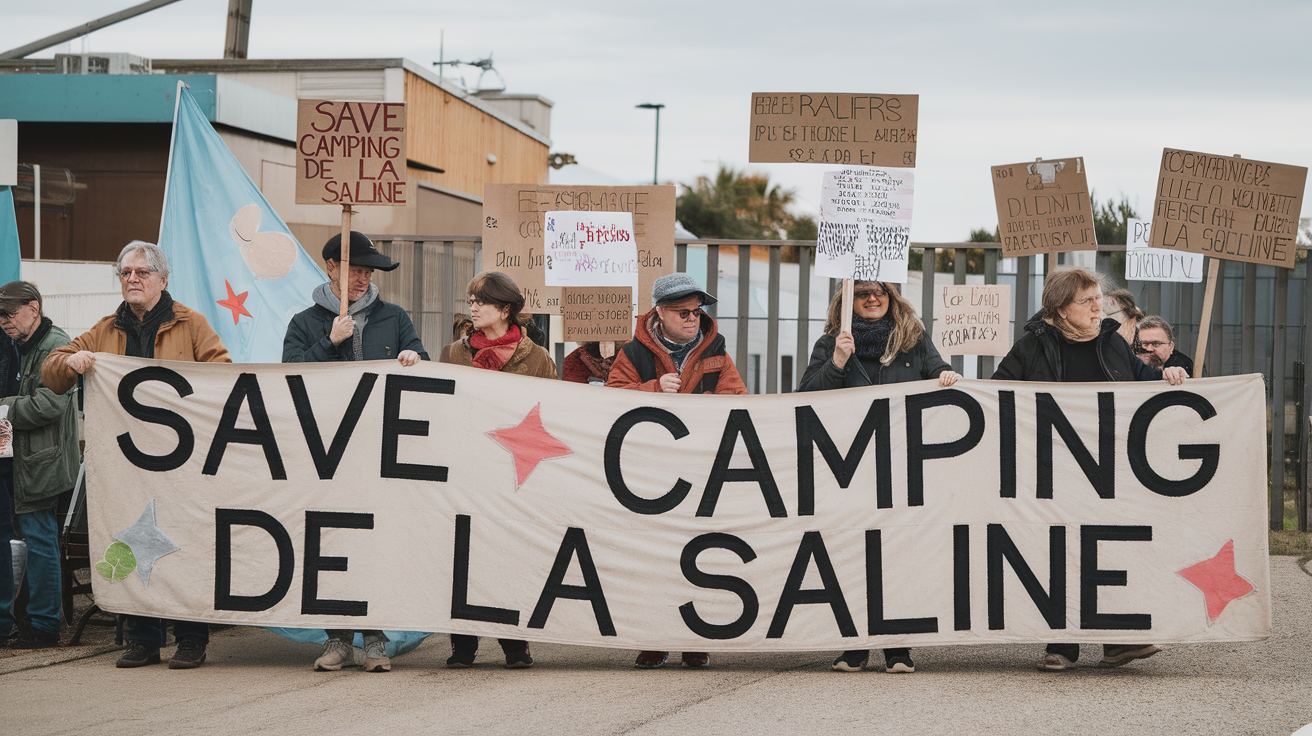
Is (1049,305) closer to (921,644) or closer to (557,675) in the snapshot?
(921,644)

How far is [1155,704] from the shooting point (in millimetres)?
4887

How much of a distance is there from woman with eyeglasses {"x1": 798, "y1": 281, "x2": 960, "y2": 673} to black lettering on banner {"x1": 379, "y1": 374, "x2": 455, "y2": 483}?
166cm

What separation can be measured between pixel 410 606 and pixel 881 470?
2120 mm

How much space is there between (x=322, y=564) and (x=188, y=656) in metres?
0.78

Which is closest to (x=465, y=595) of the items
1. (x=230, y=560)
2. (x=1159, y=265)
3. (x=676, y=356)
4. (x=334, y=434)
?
(x=334, y=434)

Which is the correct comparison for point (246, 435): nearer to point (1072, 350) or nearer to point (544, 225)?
point (544, 225)


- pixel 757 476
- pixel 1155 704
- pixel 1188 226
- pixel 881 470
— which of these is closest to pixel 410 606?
pixel 757 476

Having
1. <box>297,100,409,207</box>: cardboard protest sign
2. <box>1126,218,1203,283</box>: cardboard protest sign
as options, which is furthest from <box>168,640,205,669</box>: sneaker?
<box>1126,218,1203,283</box>: cardboard protest sign

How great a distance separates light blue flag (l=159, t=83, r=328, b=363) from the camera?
824cm

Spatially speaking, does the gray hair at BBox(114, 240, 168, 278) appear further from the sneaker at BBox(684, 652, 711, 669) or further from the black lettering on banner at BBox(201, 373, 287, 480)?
the sneaker at BBox(684, 652, 711, 669)

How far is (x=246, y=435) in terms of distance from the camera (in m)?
5.62

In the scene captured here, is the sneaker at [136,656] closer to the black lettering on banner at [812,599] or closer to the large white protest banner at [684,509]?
the large white protest banner at [684,509]

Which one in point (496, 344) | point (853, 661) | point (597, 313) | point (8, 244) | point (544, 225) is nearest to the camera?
point (853, 661)

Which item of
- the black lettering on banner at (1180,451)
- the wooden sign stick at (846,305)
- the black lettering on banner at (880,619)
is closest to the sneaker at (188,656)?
the black lettering on banner at (880,619)
